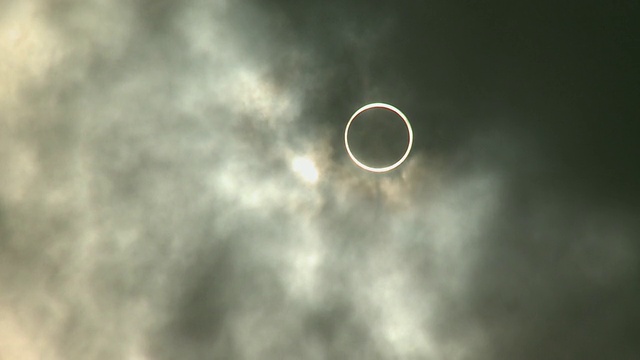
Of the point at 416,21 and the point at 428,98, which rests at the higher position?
the point at 416,21

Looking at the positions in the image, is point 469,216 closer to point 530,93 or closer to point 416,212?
point 416,212

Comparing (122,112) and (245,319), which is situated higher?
(122,112)

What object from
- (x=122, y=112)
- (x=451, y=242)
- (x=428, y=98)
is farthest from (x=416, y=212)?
(x=122, y=112)

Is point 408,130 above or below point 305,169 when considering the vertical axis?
above

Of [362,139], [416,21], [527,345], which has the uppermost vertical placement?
[416,21]

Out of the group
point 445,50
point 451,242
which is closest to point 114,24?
point 445,50

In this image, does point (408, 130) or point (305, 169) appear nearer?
point (305, 169)

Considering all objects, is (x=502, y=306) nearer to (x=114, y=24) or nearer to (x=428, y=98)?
(x=428, y=98)
